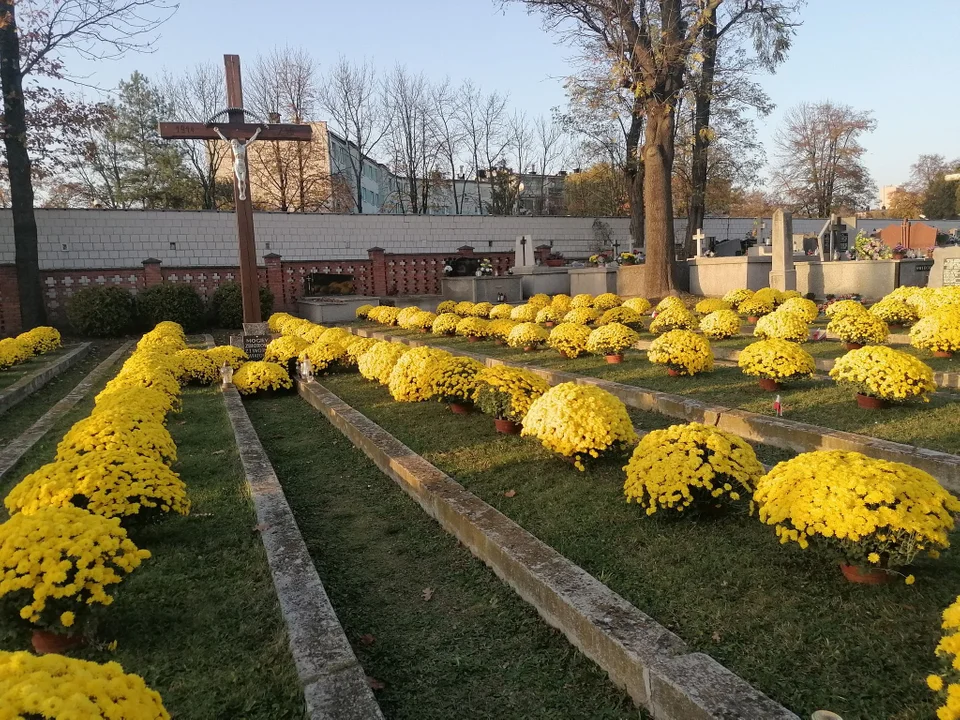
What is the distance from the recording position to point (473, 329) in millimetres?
13625

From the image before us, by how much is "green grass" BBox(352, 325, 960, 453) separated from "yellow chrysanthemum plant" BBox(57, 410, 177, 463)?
5459 millimetres

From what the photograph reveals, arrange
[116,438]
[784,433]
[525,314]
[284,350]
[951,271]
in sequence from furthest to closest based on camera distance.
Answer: [525,314] < [951,271] < [284,350] < [784,433] < [116,438]

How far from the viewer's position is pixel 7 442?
7.21 m

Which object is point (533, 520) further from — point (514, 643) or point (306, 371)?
point (306, 371)

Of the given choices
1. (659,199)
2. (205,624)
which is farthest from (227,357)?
(659,199)

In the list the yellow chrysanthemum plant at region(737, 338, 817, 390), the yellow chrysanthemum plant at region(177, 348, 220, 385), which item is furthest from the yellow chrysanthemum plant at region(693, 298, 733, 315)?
the yellow chrysanthemum plant at region(177, 348, 220, 385)

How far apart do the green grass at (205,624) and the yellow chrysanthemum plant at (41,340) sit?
12.1 meters

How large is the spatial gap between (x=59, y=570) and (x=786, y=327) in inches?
391

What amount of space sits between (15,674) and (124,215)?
2426 centimetres

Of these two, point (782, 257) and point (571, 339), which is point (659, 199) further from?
point (571, 339)

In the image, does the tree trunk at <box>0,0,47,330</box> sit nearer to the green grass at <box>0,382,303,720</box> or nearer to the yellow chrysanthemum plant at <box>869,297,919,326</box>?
the green grass at <box>0,382,303,720</box>

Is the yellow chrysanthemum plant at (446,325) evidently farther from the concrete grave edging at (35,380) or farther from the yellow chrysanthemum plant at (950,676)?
the yellow chrysanthemum plant at (950,676)

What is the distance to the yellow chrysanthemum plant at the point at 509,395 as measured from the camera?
603 centimetres

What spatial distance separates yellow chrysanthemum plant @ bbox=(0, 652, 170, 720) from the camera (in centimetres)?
154
